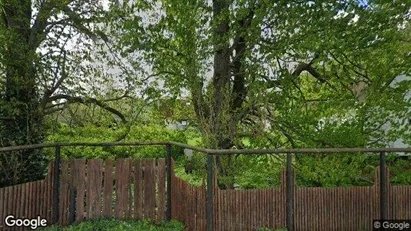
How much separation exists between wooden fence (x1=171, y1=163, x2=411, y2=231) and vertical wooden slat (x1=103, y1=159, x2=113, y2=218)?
136 cm

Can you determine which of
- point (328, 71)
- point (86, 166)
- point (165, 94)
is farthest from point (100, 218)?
point (328, 71)

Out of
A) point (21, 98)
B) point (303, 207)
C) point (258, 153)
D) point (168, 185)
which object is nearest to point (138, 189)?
point (168, 185)

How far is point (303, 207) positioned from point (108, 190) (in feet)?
9.77

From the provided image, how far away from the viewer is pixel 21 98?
666cm

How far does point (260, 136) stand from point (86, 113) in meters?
4.06

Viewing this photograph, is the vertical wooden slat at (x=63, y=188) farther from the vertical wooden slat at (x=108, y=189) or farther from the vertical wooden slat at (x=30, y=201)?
the vertical wooden slat at (x=108, y=189)

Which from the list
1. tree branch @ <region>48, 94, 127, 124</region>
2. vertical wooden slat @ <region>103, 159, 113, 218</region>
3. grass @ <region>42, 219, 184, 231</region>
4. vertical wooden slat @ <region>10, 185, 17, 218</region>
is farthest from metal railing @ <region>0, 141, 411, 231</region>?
tree branch @ <region>48, 94, 127, 124</region>

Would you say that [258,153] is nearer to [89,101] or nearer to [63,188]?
[63,188]

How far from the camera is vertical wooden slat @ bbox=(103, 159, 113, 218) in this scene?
5.40 m

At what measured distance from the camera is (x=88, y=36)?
735 cm

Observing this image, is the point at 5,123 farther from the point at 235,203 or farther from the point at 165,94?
the point at 235,203

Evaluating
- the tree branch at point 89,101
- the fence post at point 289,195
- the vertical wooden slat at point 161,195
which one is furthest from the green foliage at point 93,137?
the fence post at point 289,195

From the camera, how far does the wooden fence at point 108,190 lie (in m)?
5.32

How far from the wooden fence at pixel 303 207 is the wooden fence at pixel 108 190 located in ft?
2.63
